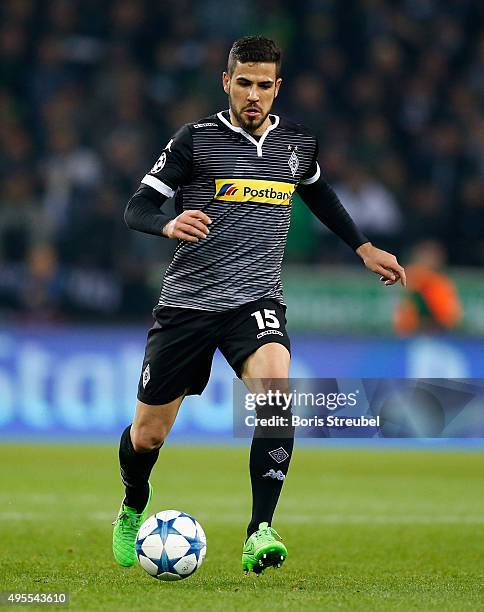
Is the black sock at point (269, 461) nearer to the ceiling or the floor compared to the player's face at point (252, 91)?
nearer to the floor

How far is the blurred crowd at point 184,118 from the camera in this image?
14.0m

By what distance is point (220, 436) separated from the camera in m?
12.5

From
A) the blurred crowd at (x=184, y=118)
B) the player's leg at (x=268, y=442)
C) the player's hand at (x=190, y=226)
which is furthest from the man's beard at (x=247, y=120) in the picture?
the blurred crowd at (x=184, y=118)

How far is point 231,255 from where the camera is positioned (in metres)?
5.64

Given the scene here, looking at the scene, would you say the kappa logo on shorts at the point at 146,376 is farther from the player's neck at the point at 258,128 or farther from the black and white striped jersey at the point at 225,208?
the player's neck at the point at 258,128

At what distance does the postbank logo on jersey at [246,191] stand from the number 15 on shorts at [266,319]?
0.48m

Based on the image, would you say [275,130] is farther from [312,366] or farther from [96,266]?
[96,266]

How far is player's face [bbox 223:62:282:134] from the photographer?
5.55 metres

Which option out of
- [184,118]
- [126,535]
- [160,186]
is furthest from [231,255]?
[184,118]

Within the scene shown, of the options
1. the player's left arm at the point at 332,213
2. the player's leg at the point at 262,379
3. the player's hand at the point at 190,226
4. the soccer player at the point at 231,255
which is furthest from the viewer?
the player's left arm at the point at 332,213

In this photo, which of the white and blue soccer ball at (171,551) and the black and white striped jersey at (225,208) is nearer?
the white and blue soccer ball at (171,551)

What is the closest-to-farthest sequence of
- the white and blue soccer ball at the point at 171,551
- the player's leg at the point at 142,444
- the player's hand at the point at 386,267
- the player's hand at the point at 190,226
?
1. the player's hand at the point at 190,226
2. the white and blue soccer ball at the point at 171,551
3. the player's leg at the point at 142,444
4. the player's hand at the point at 386,267

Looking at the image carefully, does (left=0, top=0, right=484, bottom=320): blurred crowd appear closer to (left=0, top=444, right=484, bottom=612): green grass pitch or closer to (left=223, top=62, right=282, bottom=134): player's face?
(left=0, top=444, right=484, bottom=612): green grass pitch

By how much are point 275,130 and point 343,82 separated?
35.8 ft
